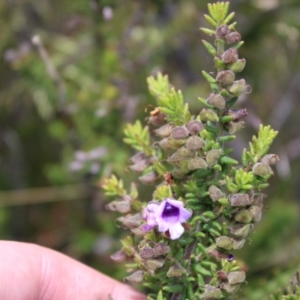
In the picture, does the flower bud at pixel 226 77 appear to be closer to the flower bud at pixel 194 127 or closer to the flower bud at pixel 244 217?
the flower bud at pixel 194 127

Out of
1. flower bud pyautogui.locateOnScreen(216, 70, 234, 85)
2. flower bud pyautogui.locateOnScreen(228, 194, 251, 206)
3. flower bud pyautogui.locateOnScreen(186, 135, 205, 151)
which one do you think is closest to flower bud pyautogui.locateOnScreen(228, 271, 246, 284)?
flower bud pyautogui.locateOnScreen(228, 194, 251, 206)

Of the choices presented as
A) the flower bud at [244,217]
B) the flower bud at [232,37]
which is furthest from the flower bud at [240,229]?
the flower bud at [232,37]

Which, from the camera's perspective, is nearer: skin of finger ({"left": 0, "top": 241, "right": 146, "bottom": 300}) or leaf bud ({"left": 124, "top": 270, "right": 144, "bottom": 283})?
leaf bud ({"left": 124, "top": 270, "right": 144, "bottom": 283})

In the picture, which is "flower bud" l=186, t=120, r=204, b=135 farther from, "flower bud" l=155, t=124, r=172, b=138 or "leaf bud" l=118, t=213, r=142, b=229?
"leaf bud" l=118, t=213, r=142, b=229

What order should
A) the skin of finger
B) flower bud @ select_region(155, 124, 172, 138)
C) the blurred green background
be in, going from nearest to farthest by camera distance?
1. flower bud @ select_region(155, 124, 172, 138)
2. the skin of finger
3. the blurred green background

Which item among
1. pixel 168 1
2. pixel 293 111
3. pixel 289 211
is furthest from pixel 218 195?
pixel 293 111

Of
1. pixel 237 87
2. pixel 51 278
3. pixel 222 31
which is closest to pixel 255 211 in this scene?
pixel 237 87
